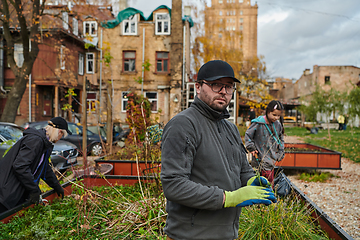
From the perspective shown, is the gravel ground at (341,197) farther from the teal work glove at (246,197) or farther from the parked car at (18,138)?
the parked car at (18,138)

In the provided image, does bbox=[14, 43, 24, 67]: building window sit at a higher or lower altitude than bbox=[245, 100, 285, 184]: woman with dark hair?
higher

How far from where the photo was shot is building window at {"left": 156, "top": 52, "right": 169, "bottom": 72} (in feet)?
72.8

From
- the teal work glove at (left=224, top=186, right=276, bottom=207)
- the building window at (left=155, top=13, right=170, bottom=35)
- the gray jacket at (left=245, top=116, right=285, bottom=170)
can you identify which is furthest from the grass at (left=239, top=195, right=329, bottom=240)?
the building window at (left=155, top=13, right=170, bottom=35)

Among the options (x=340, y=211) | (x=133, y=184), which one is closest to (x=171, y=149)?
(x=133, y=184)

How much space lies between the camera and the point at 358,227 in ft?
15.0

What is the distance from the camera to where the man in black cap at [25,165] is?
9.76ft

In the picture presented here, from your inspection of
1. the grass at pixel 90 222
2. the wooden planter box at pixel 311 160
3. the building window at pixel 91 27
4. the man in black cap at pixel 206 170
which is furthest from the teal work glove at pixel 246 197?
the building window at pixel 91 27

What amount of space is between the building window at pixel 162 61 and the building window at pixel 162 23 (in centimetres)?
173

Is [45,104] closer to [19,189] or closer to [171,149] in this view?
[19,189]

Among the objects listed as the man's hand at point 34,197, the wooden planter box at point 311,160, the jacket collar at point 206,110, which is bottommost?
the wooden planter box at point 311,160

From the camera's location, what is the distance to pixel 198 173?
62.9 inches

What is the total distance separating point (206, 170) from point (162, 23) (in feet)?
72.6

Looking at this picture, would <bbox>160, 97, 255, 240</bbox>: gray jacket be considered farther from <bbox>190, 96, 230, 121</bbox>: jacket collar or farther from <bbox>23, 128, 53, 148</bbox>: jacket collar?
<bbox>23, 128, 53, 148</bbox>: jacket collar

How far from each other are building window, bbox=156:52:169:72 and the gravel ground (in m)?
16.2
